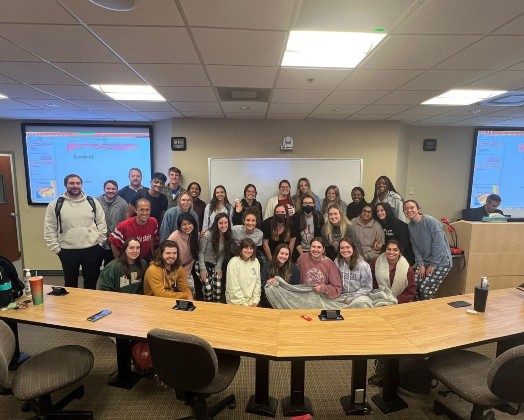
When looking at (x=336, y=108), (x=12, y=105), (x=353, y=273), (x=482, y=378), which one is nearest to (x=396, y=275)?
(x=353, y=273)

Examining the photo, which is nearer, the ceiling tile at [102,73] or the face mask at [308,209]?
the ceiling tile at [102,73]

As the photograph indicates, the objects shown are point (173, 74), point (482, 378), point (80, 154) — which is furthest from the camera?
point (80, 154)

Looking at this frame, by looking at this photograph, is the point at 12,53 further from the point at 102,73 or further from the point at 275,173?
the point at 275,173

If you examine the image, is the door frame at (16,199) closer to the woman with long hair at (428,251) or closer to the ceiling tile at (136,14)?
the ceiling tile at (136,14)

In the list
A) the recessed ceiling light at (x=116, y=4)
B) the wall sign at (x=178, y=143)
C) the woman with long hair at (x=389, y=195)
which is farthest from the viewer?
the wall sign at (x=178, y=143)

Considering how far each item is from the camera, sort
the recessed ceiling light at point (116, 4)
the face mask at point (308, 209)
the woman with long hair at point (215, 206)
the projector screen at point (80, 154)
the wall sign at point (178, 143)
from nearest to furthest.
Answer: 1. the recessed ceiling light at point (116, 4)
2. the face mask at point (308, 209)
3. the woman with long hair at point (215, 206)
4. the wall sign at point (178, 143)
5. the projector screen at point (80, 154)

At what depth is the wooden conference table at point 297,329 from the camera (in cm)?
171

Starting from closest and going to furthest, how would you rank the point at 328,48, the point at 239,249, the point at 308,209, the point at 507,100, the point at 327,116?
1. the point at 328,48
2. the point at 239,249
3. the point at 507,100
4. the point at 308,209
5. the point at 327,116

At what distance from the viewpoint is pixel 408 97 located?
3422mm

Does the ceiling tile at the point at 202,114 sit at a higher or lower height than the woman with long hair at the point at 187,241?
higher

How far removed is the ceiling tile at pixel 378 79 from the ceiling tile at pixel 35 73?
258cm

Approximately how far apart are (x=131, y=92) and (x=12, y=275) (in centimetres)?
210

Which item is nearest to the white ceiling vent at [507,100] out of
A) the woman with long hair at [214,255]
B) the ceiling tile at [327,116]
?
the ceiling tile at [327,116]

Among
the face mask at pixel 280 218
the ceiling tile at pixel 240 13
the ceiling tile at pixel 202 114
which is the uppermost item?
the ceiling tile at pixel 202 114
